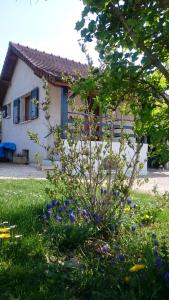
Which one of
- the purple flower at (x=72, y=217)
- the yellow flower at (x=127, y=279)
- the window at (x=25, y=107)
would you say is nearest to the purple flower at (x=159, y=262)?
the yellow flower at (x=127, y=279)

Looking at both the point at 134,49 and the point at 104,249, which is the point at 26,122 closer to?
the point at 104,249

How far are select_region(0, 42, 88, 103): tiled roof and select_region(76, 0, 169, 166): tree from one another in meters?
9.74

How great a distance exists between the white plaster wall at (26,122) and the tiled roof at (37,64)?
16.4 inches

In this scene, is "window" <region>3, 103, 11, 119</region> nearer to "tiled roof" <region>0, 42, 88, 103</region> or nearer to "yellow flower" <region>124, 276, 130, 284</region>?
"tiled roof" <region>0, 42, 88, 103</region>

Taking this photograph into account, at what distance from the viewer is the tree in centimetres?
216

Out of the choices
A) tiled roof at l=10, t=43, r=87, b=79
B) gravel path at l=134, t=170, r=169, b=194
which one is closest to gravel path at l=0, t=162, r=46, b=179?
gravel path at l=134, t=170, r=169, b=194

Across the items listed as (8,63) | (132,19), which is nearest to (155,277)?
(132,19)

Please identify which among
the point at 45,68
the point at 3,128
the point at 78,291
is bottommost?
the point at 78,291

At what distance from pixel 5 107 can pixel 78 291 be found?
18431 millimetres

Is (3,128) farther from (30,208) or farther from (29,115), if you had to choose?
(30,208)

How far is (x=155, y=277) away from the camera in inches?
83.1

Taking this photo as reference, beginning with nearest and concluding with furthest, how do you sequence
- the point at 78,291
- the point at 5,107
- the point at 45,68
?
the point at 78,291, the point at 45,68, the point at 5,107

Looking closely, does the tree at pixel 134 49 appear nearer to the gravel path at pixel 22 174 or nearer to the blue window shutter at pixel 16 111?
the gravel path at pixel 22 174

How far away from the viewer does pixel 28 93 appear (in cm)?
1630
